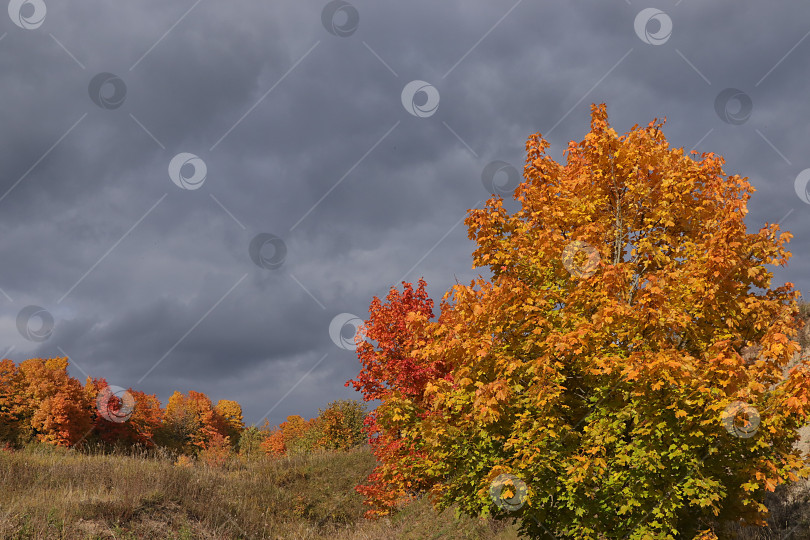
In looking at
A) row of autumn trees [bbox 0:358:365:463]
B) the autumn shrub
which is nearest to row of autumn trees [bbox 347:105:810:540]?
row of autumn trees [bbox 0:358:365:463]

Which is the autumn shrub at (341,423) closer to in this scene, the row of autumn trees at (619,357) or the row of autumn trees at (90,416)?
the row of autumn trees at (90,416)

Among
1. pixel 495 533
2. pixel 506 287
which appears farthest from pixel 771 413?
pixel 495 533

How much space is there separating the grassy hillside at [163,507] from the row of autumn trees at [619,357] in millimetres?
7336

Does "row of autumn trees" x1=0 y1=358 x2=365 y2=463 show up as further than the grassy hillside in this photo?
Yes

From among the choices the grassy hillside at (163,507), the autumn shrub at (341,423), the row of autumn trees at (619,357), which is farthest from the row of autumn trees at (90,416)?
the row of autumn trees at (619,357)

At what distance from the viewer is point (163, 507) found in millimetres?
17703

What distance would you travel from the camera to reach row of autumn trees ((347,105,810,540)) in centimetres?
939

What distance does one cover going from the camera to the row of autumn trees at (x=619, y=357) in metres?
9.39

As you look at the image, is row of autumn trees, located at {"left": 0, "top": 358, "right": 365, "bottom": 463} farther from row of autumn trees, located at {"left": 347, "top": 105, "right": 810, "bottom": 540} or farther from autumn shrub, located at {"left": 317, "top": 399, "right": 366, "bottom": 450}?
row of autumn trees, located at {"left": 347, "top": 105, "right": 810, "bottom": 540}

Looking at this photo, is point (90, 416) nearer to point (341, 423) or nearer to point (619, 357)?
point (341, 423)

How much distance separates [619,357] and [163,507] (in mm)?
15176

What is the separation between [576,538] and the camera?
10.4 m

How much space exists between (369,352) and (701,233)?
13.0 m

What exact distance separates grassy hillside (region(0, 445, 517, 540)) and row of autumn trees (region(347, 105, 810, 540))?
7336 millimetres
